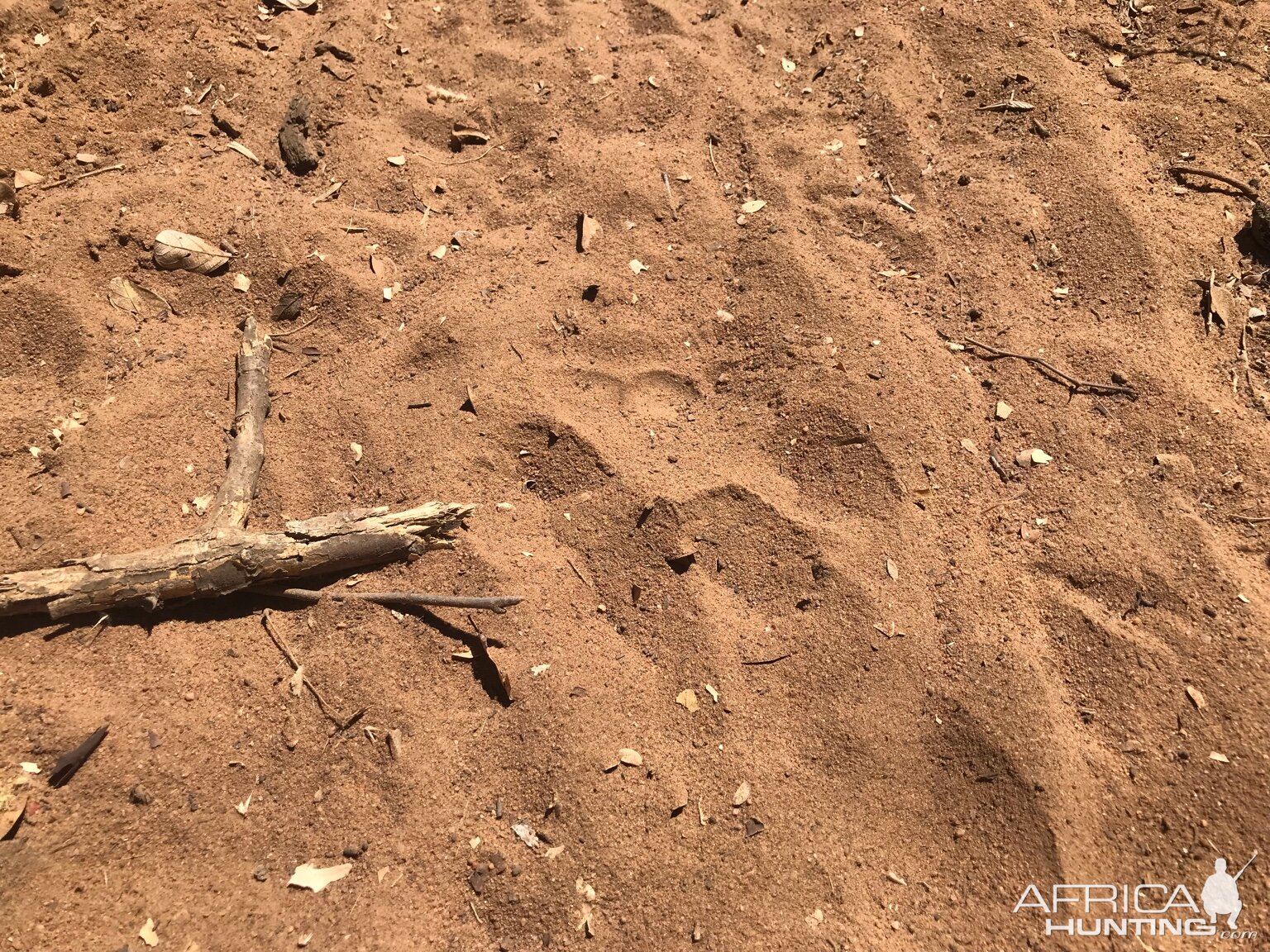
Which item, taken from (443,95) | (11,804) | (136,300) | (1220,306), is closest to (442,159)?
(443,95)

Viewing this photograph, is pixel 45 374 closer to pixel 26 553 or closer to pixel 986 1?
pixel 26 553

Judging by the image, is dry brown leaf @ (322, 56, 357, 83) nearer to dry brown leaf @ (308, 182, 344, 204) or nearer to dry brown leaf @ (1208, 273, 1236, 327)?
dry brown leaf @ (308, 182, 344, 204)

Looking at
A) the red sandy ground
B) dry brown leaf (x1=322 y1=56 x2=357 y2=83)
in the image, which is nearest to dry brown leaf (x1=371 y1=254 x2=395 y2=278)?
the red sandy ground

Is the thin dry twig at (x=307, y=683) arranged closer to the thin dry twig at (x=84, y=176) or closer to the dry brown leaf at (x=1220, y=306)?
the thin dry twig at (x=84, y=176)

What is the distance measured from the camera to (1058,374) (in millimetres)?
2070

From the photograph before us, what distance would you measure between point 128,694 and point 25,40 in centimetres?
204

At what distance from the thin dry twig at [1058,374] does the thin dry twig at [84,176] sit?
248cm

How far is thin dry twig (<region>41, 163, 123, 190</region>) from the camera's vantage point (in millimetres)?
2330

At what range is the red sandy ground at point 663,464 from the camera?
1.60 m

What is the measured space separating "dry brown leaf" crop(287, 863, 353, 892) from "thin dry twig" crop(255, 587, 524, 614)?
0.54m

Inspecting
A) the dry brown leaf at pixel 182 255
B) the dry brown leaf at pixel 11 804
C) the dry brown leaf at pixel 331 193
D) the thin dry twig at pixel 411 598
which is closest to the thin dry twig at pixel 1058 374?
the thin dry twig at pixel 411 598

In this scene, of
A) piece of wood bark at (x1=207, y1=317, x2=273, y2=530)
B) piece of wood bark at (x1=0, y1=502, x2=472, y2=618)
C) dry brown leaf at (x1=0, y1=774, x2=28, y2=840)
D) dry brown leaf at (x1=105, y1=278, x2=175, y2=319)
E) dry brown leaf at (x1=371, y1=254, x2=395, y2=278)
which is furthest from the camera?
dry brown leaf at (x1=371, y1=254, x2=395, y2=278)

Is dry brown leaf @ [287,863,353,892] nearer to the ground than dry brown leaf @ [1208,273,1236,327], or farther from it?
nearer to the ground

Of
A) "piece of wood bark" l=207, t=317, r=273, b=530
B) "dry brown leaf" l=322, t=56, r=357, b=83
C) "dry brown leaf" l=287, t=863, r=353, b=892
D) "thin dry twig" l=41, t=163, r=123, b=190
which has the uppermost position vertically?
"dry brown leaf" l=322, t=56, r=357, b=83
